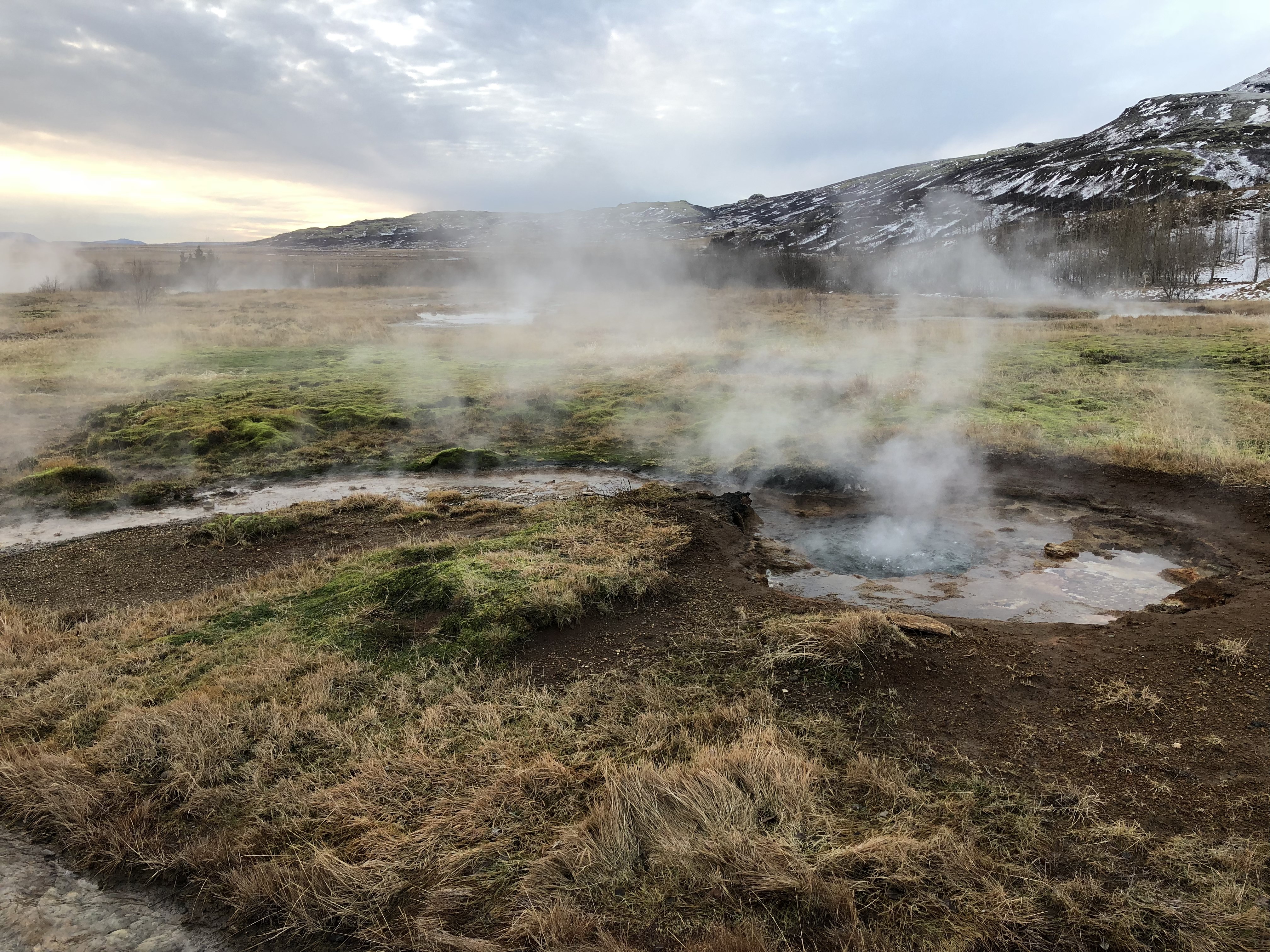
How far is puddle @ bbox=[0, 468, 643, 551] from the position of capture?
33.9ft

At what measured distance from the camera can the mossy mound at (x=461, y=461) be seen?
44.2 ft

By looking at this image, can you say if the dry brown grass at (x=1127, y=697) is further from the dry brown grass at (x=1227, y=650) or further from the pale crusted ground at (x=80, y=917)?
the pale crusted ground at (x=80, y=917)

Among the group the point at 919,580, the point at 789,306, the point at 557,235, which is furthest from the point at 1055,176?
the point at 919,580

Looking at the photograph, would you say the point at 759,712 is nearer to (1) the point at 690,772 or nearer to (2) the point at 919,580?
(1) the point at 690,772

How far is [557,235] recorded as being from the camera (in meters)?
83.2

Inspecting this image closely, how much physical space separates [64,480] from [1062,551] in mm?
16459

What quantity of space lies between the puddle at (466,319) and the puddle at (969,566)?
28.6 meters

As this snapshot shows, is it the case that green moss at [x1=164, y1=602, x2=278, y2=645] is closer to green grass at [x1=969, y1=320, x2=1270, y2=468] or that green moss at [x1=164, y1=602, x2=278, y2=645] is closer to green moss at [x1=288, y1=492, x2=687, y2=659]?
green moss at [x1=288, y1=492, x2=687, y2=659]

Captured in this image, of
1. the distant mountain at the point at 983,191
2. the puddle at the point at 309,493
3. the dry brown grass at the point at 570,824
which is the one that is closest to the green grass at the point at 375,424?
the puddle at the point at 309,493

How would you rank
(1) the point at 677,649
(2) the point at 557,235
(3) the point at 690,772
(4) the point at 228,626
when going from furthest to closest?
(2) the point at 557,235, (4) the point at 228,626, (1) the point at 677,649, (3) the point at 690,772

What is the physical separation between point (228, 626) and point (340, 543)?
2.76m

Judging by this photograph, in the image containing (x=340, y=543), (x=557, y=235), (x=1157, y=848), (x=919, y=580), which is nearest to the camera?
(x=1157, y=848)

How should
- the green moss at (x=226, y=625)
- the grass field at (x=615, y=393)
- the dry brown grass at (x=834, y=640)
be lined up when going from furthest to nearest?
the grass field at (x=615, y=393) → the green moss at (x=226, y=625) → the dry brown grass at (x=834, y=640)

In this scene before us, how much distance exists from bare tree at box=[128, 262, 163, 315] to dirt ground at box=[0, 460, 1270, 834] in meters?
35.8
